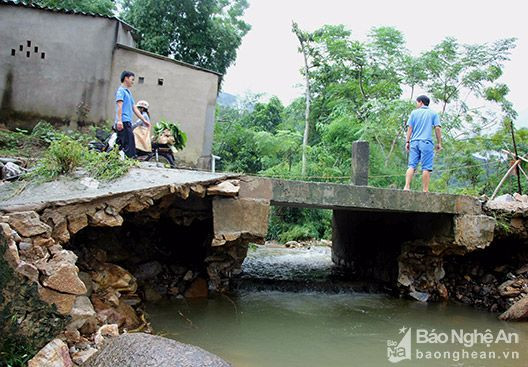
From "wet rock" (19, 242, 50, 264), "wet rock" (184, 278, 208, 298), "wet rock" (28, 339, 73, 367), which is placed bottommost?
"wet rock" (184, 278, 208, 298)

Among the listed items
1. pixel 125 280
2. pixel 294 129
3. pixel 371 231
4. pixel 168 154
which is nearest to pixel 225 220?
pixel 125 280

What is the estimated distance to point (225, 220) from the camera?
6.10 meters

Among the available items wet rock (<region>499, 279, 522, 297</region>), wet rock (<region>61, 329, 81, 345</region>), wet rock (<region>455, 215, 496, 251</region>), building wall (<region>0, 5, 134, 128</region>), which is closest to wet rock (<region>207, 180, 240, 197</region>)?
wet rock (<region>61, 329, 81, 345</region>)

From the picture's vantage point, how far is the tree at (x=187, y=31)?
678 inches

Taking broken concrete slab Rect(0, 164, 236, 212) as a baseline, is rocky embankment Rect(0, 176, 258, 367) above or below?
below

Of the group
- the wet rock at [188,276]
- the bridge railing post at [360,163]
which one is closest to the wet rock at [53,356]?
the wet rock at [188,276]

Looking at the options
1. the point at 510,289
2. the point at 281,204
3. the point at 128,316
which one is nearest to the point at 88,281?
the point at 128,316

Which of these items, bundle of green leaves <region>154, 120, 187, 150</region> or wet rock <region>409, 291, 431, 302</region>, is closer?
bundle of green leaves <region>154, 120, 187, 150</region>

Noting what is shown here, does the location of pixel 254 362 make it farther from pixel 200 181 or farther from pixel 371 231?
pixel 371 231

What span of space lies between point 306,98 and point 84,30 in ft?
36.1

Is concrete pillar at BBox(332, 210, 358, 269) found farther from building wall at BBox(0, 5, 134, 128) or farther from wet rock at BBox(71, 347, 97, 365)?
wet rock at BBox(71, 347, 97, 365)

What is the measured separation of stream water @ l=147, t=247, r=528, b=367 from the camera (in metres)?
5.34

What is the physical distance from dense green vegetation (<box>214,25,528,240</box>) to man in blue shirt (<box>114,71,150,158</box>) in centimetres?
751

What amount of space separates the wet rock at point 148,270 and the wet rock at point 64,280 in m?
2.89
